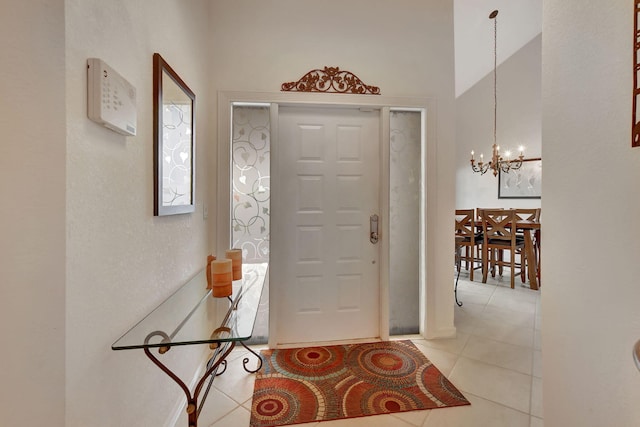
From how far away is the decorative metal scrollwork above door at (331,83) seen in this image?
7.07 ft

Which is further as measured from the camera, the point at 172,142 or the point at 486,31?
the point at 486,31

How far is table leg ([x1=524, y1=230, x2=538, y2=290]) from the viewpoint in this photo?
3680 millimetres

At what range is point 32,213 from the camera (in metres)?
0.65

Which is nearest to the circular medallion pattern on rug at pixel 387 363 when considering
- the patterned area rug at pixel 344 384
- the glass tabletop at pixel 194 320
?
the patterned area rug at pixel 344 384

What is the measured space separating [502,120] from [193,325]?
20.7ft

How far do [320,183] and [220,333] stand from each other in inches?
59.0

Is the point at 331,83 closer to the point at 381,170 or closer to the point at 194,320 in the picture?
the point at 381,170

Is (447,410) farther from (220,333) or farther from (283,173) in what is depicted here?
(283,173)

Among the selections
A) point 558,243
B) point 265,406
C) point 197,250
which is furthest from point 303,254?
point 558,243

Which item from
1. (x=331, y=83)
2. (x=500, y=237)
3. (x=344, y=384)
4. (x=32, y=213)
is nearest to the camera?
(x=32, y=213)

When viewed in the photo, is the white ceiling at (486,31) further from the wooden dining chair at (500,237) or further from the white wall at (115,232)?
the white wall at (115,232)

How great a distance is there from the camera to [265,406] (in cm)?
155

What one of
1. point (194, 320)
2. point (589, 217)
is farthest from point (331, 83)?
point (194, 320)

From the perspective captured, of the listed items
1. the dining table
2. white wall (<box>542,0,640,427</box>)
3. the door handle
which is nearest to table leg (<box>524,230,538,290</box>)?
the dining table
